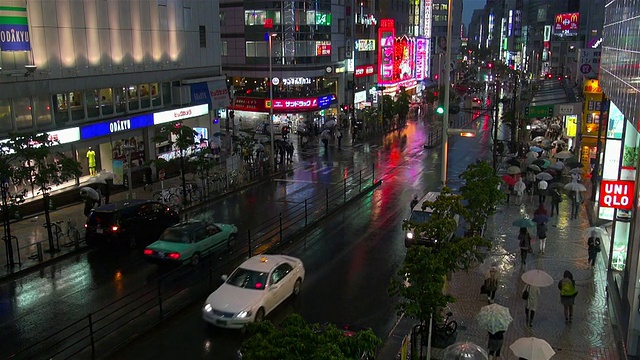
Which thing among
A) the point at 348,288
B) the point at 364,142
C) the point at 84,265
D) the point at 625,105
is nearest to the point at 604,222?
the point at 625,105

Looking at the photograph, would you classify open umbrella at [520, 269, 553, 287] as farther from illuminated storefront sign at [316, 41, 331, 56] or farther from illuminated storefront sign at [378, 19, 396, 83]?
illuminated storefront sign at [378, 19, 396, 83]

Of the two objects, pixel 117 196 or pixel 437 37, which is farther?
pixel 437 37

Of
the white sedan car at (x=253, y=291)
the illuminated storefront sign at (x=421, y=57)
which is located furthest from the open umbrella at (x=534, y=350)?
the illuminated storefront sign at (x=421, y=57)

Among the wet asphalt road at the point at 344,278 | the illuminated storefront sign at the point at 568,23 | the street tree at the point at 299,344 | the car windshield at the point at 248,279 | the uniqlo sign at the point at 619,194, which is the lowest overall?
the wet asphalt road at the point at 344,278

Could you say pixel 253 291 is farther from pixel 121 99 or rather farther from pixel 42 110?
pixel 121 99

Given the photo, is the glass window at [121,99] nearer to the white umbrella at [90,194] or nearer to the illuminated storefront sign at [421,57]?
the white umbrella at [90,194]

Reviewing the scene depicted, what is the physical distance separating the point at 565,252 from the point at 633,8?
9549mm

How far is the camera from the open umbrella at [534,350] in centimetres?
1191

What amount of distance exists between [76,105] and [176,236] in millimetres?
15561

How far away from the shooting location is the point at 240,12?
196 feet

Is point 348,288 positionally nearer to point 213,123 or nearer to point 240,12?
point 213,123

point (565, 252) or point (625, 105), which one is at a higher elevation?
point (625, 105)

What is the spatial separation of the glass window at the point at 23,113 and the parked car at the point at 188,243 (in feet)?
42.1

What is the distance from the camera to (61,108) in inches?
1228
